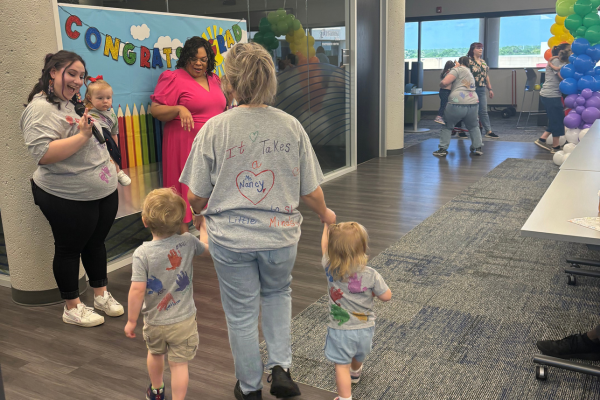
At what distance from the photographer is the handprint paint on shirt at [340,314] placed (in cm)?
201

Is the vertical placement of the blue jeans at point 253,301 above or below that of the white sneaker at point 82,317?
above

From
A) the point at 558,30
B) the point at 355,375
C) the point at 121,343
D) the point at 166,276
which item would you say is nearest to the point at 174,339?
the point at 166,276

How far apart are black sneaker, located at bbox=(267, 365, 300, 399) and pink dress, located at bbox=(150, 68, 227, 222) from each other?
184 centimetres

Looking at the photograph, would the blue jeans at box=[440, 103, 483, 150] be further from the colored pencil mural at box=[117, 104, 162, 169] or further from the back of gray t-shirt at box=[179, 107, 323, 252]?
the back of gray t-shirt at box=[179, 107, 323, 252]

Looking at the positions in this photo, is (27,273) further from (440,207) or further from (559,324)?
(440,207)

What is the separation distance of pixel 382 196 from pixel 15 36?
3763 mm

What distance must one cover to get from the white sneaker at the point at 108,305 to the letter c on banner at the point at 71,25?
5.15 feet

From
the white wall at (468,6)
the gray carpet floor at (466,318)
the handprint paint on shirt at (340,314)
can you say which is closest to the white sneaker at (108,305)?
the gray carpet floor at (466,318)

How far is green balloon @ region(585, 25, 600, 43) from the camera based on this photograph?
20.0ft

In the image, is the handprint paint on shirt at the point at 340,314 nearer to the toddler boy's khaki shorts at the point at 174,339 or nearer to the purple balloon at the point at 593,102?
the toddler boy's khaki shorts at the point at 174,339

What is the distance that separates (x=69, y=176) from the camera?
2.67 metres

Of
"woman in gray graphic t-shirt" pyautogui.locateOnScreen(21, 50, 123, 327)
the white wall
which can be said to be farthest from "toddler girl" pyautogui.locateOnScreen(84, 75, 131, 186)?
the white wall

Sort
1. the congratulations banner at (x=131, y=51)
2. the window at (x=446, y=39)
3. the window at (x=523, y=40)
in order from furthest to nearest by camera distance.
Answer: the window at (x=446, y=39), the window at (x=523, y=40), the congratulations banner at (x=131, y=51)

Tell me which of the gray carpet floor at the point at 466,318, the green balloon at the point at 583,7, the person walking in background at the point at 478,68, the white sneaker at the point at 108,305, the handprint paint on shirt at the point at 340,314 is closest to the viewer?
the handprint paint on shirt at the point at 340,314
